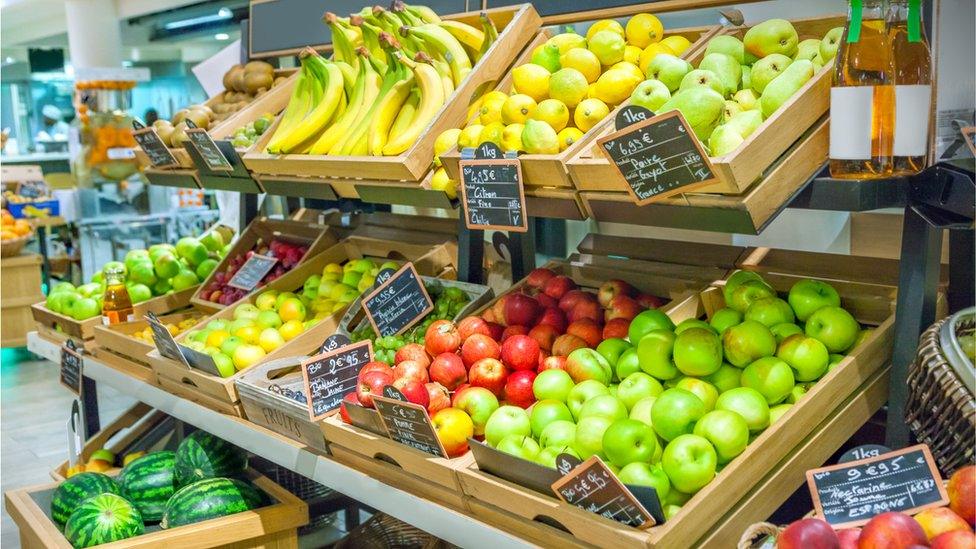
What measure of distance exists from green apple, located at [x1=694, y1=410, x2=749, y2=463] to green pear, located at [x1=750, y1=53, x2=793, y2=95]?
643 millimetres

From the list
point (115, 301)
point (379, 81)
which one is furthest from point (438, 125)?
point (115, 301)

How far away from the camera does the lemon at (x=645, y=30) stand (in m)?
2.19

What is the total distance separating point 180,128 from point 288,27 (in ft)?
1.94

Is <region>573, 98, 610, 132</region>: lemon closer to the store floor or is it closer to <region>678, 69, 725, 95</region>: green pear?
<region>678, 69, 725, 95</region>: green pear

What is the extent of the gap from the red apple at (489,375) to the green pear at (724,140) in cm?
74

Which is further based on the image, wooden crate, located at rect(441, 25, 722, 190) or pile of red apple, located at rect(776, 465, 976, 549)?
wooden crate, located at rect(441, 25, 722, 190)

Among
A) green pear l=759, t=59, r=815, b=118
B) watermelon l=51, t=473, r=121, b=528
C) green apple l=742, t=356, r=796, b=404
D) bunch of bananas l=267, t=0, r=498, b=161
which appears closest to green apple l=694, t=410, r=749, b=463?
green apple l=742, t=356, r=796, b=404

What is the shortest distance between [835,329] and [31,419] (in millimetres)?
5557

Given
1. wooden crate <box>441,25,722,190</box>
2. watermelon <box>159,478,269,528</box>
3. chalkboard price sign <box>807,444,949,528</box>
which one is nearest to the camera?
chalkboard price sign <box>807,444,949,528</box>

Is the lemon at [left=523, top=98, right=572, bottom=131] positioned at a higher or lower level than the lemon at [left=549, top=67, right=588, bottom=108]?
lower

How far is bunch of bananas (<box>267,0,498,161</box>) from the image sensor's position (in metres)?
2.53

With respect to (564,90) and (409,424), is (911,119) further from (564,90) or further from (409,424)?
(409,424)

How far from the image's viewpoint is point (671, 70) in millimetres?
1879

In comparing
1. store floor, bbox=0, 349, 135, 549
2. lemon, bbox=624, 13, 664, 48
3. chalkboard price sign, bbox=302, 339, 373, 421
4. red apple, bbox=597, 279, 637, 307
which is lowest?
store floor, bbox=0, 349, 135, 549
